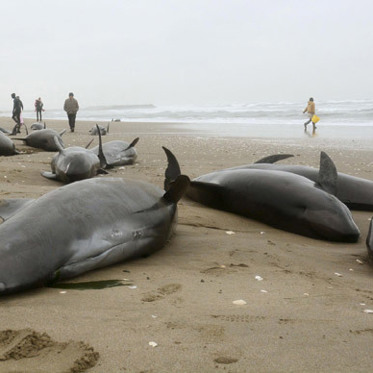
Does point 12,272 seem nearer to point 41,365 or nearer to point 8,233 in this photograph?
point 8,233

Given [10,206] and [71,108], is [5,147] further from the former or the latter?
[71,108]

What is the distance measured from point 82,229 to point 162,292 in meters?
0.70

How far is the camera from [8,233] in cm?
296

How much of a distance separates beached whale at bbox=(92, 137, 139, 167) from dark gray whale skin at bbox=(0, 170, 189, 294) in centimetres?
569

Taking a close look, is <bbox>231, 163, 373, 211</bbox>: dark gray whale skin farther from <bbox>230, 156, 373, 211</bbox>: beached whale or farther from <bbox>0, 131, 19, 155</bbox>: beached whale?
<bbox>0, 131, 19, 155</bbox>: beached whale

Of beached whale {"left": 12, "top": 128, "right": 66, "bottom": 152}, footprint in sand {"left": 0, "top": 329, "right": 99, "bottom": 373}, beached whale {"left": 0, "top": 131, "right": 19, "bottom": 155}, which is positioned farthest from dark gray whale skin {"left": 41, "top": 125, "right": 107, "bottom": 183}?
footprint in sand {"left": 0, "top": 329, "right": 99, "bottom": 373}

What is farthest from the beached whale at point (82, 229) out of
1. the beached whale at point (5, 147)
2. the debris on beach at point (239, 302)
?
the beached whale at point (5, 147)

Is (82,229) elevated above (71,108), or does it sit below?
below

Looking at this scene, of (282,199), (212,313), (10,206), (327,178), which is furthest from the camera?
(327,178)

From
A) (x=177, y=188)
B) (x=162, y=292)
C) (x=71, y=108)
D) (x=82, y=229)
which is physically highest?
(x=71, y=108)

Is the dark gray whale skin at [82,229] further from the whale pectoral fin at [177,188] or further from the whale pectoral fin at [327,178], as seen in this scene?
the whale pectoral fin at [327,178]

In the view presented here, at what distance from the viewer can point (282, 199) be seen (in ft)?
17.2

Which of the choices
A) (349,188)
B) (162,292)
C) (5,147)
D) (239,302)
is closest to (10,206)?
(162,292)

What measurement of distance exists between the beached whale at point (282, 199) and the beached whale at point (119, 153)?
410 centimetres
